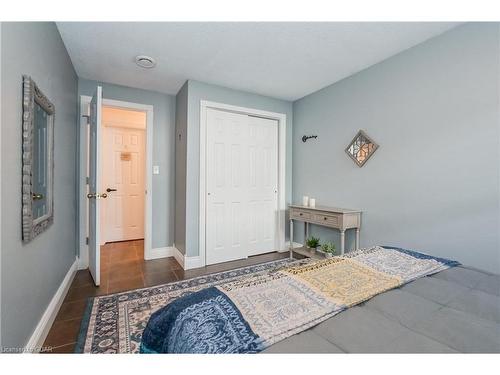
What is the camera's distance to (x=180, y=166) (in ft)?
10.4

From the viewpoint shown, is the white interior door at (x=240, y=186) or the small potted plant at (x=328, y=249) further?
the white interior door at (x=240, y=186)

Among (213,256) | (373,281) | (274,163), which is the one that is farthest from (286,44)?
(213,256)

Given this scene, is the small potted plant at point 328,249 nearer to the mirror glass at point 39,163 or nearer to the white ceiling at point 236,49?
the white ceiling at point 236,49

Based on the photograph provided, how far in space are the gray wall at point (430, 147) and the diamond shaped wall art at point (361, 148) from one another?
7 centimetres

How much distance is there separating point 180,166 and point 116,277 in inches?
59.5

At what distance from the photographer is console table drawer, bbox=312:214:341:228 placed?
8.73 feet

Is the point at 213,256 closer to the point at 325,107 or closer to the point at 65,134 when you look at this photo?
the point at 65,134

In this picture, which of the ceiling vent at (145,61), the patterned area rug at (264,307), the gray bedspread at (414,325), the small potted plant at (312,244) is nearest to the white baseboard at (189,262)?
the small potted plant at (312,244)

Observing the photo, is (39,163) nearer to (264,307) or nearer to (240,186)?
(264,307)

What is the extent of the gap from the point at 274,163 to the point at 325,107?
107 cm

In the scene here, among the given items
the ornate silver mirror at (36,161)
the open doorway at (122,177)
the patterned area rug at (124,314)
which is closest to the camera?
the ornate silver mirror at (36,161)

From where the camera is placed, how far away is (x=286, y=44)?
218 centimetres

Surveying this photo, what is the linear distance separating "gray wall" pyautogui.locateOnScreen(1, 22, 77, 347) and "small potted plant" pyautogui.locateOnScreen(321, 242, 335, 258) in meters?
2.71

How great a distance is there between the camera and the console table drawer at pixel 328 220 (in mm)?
2662
